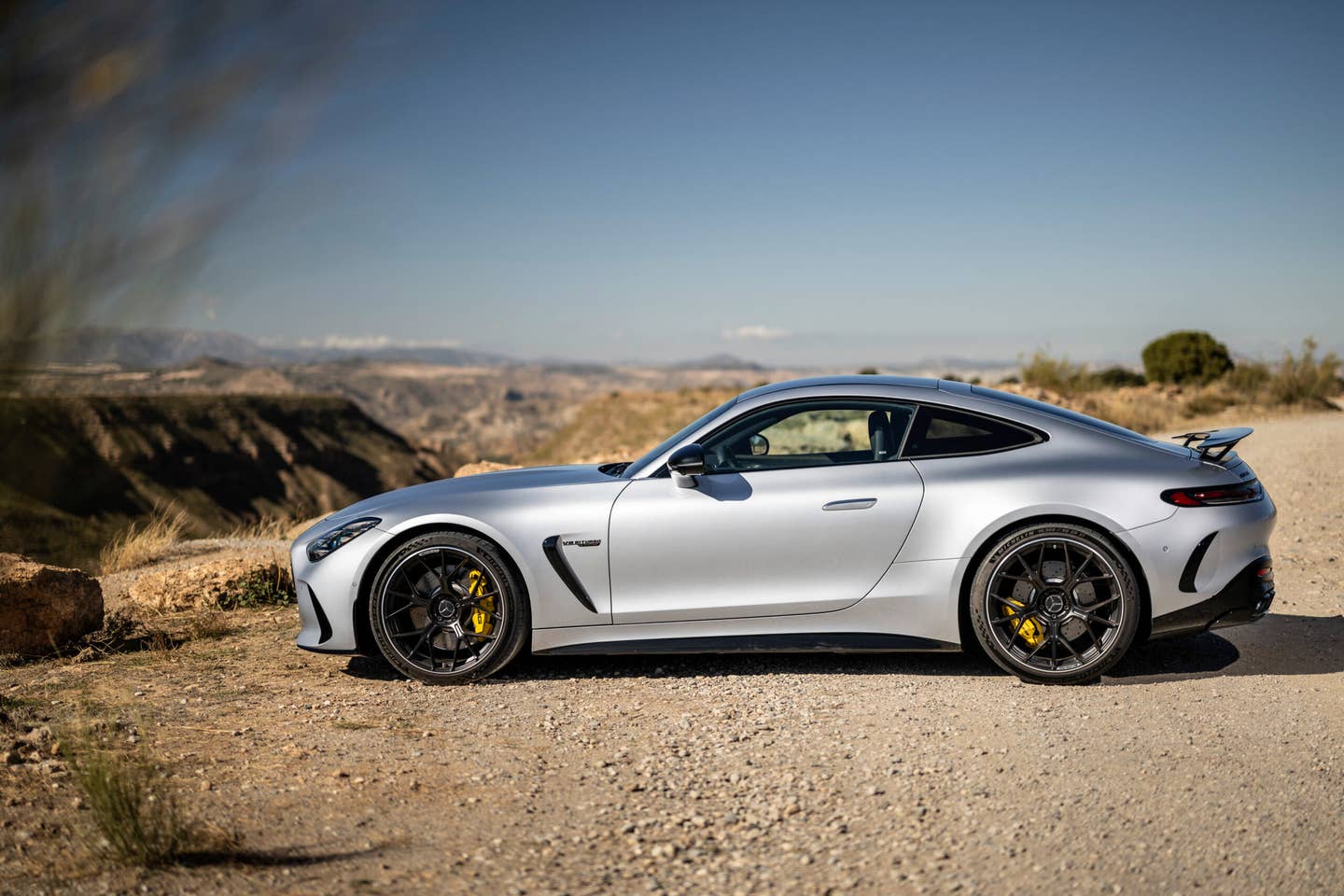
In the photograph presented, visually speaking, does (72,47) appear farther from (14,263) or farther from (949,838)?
(949,838)

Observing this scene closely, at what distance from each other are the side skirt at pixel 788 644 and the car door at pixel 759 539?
121 millimetres

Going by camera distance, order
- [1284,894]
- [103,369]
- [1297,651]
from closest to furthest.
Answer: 1. [103,369]
2. [1284,894]
3. [1297,651]

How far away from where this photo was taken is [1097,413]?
20.5 meters

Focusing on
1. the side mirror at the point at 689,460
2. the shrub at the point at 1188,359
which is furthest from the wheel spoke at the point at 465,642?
the shrub at the point at 1188,359

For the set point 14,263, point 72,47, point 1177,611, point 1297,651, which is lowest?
point 1297,651

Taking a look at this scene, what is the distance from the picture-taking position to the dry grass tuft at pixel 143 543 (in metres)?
9.49

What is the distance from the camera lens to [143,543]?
9852mm

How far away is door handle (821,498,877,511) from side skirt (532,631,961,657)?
62cm

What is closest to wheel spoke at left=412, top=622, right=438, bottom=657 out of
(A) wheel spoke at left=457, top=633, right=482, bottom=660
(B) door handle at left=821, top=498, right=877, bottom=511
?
(A) wheel spoke at left=457, top=633, right=482, bottom=660

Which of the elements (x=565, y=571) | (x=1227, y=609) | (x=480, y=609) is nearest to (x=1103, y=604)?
(x=1227, y=609)

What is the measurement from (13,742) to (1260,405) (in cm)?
2286

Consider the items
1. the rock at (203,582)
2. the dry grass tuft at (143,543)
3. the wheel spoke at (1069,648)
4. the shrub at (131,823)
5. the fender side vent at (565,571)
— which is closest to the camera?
the shrub at (131,823)

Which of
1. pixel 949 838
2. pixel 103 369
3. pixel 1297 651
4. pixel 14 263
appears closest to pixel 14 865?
pixel 103 369

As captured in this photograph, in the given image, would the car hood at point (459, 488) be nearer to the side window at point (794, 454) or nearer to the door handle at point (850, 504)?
the side window at point (794, 454)
